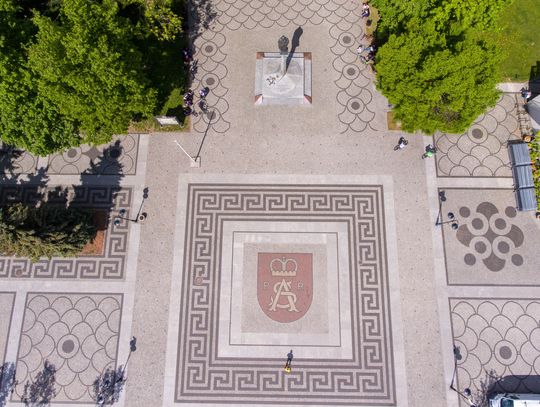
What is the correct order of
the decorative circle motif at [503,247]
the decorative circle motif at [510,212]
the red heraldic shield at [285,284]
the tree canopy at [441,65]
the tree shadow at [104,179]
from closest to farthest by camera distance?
the tree canopy at [441,65], the red heraldic shield at [285,284], the decorative circle motif at [503,247], the decorative circle motif at [510,212], the tree shadow at [104,179]

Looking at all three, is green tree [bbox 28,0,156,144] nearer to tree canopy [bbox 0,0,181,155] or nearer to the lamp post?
tree canopy [bbox 0,0,181,155]

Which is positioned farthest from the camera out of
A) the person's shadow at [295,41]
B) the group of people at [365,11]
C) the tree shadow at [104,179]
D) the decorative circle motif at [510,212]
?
the group of people at [365,11]

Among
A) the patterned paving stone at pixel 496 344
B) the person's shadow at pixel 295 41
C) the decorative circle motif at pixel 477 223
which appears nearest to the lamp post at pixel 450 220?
the decorative circle motif at pixel 477 223

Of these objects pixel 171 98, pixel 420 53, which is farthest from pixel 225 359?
pixel 420 53

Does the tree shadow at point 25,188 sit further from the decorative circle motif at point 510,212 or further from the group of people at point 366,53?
the decorative circle motif at point 510,212

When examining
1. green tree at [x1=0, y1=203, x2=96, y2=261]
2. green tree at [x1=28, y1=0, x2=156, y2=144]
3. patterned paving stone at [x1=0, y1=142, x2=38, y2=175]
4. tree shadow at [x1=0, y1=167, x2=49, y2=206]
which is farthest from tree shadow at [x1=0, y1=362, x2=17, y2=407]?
green tree at [x1=28, y1=0, x2=156, y2=144]

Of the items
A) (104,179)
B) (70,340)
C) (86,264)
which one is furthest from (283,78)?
(70,340)

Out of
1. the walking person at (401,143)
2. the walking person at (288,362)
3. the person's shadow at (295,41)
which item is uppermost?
the person's shadow at (295,41)
